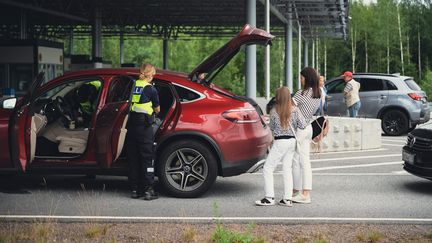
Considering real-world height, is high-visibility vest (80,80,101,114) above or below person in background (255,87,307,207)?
above

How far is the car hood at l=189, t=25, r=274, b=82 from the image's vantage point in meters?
9.67

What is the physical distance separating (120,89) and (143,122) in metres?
0.73

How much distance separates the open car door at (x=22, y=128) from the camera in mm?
9062

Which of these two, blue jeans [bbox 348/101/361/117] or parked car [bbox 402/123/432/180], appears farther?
blue jeans [bbox 348/101/361/117]

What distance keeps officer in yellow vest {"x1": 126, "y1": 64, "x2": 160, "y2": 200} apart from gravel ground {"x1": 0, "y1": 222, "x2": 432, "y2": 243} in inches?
63.2

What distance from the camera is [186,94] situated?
9609mm

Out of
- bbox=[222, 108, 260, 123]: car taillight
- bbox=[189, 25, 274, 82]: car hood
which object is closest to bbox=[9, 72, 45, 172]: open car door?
bbox=[189, 25, 274, 82]: car hood

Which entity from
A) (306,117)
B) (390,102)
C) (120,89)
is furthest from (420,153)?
(390,102)

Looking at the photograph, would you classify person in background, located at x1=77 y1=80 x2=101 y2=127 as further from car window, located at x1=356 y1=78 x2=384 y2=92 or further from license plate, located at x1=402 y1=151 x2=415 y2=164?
car window, located at x1=356 y1=78 x2=384 y2=92

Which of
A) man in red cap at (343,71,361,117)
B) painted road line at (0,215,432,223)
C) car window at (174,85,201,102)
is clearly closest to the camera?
painted road line at (0,215,432,223)

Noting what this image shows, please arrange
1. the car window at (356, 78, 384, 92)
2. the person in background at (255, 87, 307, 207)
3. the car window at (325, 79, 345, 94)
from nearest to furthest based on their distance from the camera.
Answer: the person in background at (255, 87, 307, 207) → the car window at (356, 78, 384, 92) → the car window at (325, 79, 345, 94)

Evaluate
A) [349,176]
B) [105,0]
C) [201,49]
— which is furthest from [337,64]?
[349,176]

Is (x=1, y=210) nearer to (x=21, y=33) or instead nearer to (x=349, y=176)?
(x=349, y=176)

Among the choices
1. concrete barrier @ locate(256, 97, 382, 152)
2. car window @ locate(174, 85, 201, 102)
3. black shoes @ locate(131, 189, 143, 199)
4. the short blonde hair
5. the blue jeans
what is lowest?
black shoes @ locate(131, 189, 143, 199)
